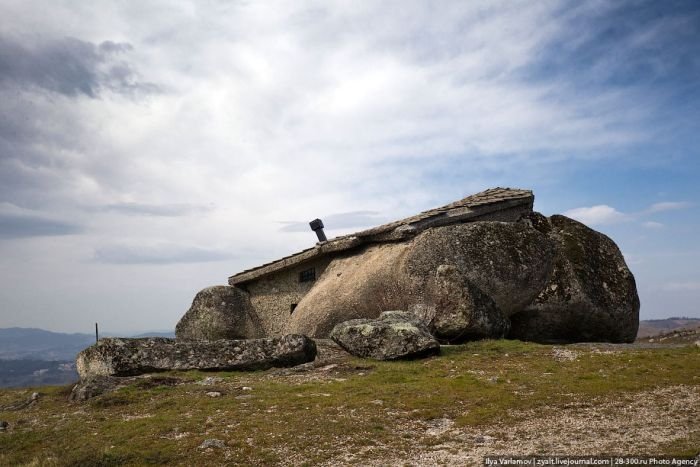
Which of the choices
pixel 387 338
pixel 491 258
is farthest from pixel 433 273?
pixel 387 338

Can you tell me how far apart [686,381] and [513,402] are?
3.49 metres

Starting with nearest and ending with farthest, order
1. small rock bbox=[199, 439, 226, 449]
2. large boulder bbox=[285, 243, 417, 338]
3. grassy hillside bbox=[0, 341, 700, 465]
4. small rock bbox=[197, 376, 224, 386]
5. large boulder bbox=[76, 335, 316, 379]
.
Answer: grassy hillside bbox=[0, 341, 700, 465] < small rock bbox=[199, 439, 226, 449] < small rock bbox=[197, 376, 224, 386] < large boulder bbox=[76, 335, 316, 379] < large boulder bbox=[285, 243, 417, 338]

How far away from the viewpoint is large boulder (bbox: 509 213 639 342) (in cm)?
1695

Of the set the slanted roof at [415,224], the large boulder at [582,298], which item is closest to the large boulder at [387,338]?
the slanted roof at [415,224]

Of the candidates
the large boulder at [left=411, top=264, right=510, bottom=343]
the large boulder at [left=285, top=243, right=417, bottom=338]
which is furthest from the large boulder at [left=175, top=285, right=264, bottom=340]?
the large boulder at [left=411, top=264, right=510, bottom=343]

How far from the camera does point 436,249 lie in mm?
16047

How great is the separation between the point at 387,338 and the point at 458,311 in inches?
107

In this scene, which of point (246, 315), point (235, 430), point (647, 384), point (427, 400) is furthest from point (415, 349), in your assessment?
point (246, 315)

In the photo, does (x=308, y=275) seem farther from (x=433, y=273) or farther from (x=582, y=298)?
(x=582, y=298)

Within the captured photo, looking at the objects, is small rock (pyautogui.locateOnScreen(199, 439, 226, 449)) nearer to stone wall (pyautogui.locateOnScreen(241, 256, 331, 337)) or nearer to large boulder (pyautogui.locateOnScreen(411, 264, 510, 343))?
large boulder (pyautogui.locateOnScreen(411, 264, 510, 343))

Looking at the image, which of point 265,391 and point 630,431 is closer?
point 630,431

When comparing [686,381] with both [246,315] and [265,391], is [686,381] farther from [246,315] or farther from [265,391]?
[246,315]

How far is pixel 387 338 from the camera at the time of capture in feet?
41.9

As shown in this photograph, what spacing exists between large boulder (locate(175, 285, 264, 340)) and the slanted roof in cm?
88
